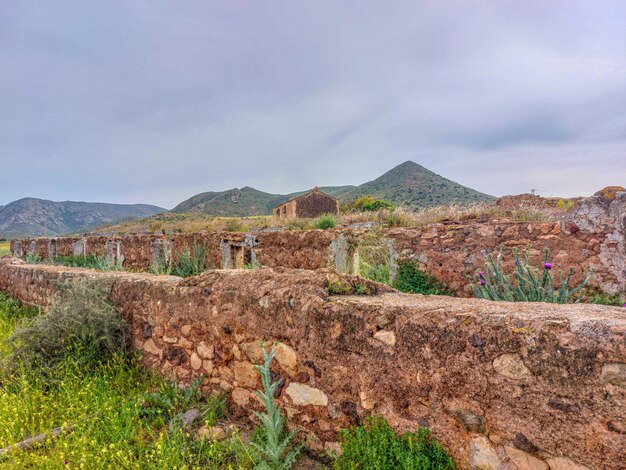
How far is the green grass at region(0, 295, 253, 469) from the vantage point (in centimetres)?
231

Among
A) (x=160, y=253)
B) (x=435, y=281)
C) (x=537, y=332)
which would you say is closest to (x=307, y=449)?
(x=537, y=332)

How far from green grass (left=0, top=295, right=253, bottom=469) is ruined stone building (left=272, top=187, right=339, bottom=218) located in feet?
105

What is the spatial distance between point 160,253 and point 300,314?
8.08 metres

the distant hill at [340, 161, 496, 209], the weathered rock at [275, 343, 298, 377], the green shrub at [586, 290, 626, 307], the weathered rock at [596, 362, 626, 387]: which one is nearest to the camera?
the weathered rock at [596, 362, 626, 387]

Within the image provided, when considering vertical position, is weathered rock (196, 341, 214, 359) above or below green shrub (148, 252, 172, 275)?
below

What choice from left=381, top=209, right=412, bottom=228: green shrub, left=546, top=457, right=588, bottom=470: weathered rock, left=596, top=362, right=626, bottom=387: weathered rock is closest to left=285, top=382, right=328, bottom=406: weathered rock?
left=546, top=457, right=588, bottom=470: weathered rock

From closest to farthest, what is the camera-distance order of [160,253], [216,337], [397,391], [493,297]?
[397,391], [216,337], [493,297], [160,253]

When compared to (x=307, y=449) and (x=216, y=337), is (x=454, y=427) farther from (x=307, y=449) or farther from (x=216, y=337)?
(x=216, y=337)

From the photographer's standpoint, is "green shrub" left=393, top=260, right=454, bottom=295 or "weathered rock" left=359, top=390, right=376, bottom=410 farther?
"green shrub" left=393, top=260, right=454, bottom=295

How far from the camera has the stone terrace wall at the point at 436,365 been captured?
147cm

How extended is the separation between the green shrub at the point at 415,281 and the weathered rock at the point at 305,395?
4891mm

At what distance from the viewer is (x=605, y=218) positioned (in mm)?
5539

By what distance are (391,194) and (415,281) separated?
128 ft

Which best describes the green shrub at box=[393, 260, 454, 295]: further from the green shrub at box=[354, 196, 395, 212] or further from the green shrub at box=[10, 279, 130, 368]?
the green shrub at box=[354, 196, 395, 212]
